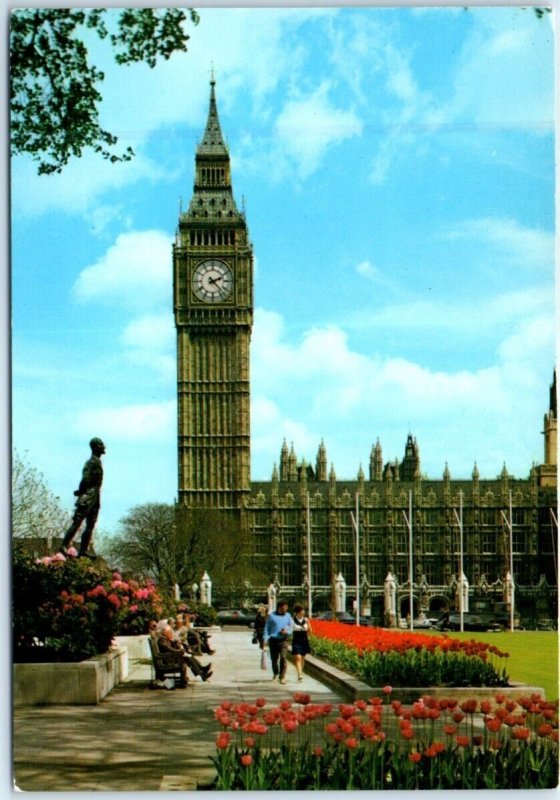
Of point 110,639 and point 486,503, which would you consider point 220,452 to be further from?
point 110,639

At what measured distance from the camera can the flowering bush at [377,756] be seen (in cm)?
937

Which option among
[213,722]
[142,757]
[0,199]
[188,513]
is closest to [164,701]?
[213,722]

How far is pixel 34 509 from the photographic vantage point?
24.2 metres

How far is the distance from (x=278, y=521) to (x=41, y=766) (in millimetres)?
63356

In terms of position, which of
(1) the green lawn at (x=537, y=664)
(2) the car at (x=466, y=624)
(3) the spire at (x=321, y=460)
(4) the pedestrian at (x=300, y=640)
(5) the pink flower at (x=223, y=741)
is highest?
(3) the spire at (x=321, y=460)

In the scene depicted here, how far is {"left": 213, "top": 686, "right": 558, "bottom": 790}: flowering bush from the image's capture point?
9.37m

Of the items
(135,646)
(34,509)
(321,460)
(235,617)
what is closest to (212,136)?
(135,646)

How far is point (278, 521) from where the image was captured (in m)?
73.8

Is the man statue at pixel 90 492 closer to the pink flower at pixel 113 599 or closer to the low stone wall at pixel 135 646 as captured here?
the pink flower at pixel 113 599

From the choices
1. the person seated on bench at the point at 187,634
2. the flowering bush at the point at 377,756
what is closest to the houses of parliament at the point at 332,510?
the person seated on bench at the point at 187,634

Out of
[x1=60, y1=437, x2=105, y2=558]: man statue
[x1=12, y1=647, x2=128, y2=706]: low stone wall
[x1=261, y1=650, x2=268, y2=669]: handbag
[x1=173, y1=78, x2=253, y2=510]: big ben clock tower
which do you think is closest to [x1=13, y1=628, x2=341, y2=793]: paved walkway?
[x1=12, y1=647, x2=128, y2=706]: low stone wall

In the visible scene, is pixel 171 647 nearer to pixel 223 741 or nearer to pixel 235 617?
pixel 223 741

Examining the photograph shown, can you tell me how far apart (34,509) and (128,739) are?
1357 cm

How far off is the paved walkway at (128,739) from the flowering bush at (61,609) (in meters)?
0.67
